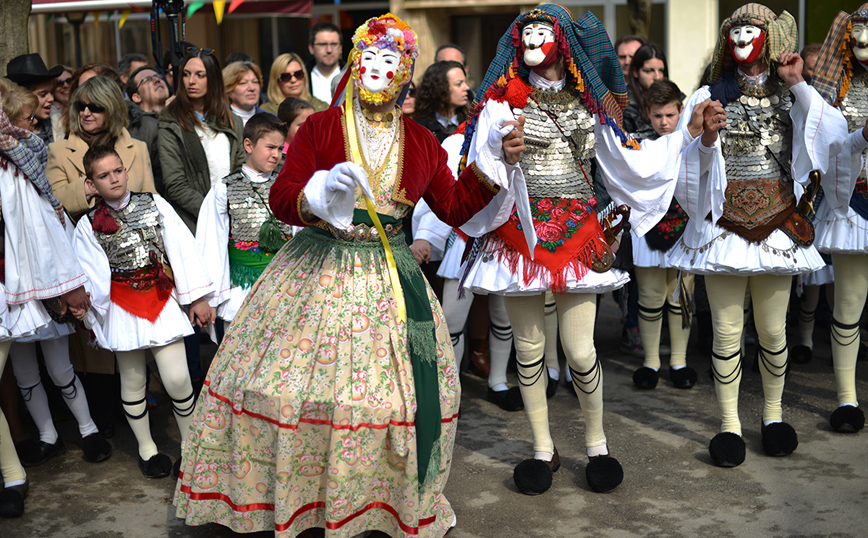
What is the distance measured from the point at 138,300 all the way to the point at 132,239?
29cm

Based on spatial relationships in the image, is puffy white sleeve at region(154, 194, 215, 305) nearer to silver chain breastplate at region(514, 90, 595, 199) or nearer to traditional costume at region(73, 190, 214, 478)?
traditional costume at region(73, 190, 214, 478)

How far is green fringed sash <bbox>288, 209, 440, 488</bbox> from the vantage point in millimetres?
3418

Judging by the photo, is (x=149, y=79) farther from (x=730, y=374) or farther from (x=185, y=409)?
(x=730, y=374)

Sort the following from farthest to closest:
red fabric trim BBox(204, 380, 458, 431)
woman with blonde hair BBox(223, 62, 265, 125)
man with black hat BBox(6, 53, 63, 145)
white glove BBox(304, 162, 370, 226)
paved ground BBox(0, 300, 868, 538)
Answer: woman with blonde hair BBox(223, 62, 265, 125), man with black hat BBox(6, 53, 63, 145), paved ground BBox(0, 300, 868, 538), red fabric trim BBox(204, 380, 458, 431), white glove BBox(304, 162, 370, 226)

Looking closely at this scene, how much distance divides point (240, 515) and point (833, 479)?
2.68m

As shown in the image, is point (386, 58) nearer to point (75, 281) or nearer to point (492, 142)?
point (492, 142)

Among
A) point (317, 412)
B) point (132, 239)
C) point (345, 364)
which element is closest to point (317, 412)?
point (317, 412)

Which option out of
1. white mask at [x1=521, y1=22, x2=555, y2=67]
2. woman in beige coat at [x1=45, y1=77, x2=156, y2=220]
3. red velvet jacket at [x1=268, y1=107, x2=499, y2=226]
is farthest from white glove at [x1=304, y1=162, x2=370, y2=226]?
woman in beige coat at [x1=45, y1=77, x2=156, y2=220]

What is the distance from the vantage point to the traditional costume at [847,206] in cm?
454

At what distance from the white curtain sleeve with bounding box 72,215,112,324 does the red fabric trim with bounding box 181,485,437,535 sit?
3.54 feet

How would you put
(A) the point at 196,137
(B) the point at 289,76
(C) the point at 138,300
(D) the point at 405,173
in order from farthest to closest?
(B) the point at 289,76 < (A) the point at 196,137 < (C) the point at 138,300 < (D) the point at 405,173

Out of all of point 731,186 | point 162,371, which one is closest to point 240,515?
point 162,371

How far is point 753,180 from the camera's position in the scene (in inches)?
169

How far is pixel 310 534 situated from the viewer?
3689mm
